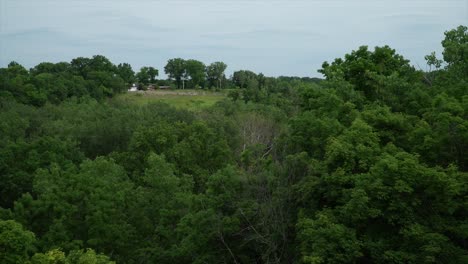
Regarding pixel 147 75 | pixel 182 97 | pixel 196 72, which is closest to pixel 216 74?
pixel 196 72

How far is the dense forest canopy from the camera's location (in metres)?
15.6

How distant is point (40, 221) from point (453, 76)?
20403 millimetres

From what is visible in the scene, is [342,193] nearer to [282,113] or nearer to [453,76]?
[453,76]

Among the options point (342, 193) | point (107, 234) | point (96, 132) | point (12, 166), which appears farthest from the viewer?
point (96, 132)

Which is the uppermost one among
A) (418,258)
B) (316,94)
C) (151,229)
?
(316,94)

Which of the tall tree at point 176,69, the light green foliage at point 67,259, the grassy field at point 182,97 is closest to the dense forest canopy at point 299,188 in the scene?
the light green foliage at point 67,259

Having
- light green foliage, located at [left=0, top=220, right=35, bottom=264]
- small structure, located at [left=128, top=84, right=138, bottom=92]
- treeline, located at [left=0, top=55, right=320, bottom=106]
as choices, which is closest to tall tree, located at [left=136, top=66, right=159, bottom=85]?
treeline, located at [left=0, top=55, right=320, bottom=106]

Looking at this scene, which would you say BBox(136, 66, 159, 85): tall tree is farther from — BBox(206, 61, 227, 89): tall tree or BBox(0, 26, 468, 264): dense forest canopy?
BBox(0, 26, 468, 264): dense forest canopy

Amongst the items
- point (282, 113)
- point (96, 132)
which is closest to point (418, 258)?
point (96, 132)

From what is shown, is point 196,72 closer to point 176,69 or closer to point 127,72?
point 176,69

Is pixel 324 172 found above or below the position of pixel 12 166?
above

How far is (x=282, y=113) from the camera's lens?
184ft

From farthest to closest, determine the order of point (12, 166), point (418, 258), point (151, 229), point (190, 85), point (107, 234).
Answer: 1. point (190, 85)
2. point (12, 166)
3. point (151, 229)
4. point (107, 234)
5. point (418, 258)

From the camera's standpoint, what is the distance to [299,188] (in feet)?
60.3
